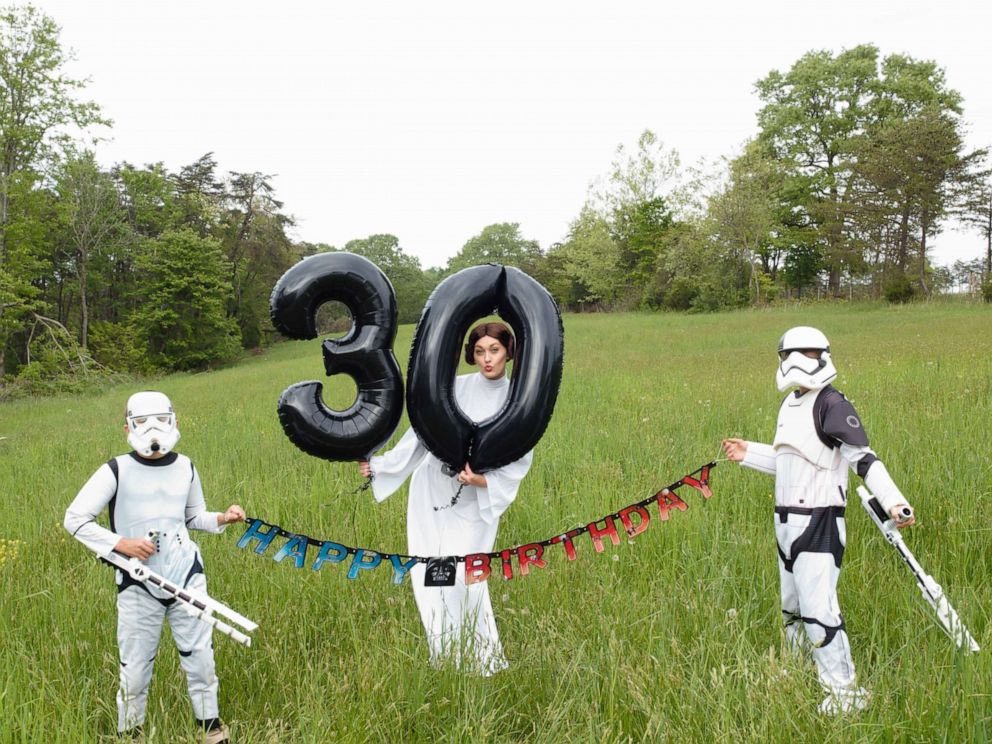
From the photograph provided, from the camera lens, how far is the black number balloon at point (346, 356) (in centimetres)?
259

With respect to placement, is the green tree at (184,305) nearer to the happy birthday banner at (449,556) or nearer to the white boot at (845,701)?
the happy birthday banner at (449,556)

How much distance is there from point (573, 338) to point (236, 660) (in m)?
20.5

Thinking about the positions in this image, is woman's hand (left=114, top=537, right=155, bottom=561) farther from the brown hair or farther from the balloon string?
the brown hair

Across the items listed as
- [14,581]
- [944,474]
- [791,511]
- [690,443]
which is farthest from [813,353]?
[14,581]

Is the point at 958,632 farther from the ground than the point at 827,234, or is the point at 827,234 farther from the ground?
the point at 827,234

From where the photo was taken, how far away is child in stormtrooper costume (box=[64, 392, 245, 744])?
226 centimetres

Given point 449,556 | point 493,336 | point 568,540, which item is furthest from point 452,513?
point 493,336

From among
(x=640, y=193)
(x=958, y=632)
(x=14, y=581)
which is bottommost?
(x=14, y=581)

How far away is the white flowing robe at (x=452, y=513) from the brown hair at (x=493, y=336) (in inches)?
4.6

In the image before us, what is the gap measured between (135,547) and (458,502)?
1272 millimetres

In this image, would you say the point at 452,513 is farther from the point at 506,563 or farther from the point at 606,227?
the point at 606,227

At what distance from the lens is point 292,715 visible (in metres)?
2.45

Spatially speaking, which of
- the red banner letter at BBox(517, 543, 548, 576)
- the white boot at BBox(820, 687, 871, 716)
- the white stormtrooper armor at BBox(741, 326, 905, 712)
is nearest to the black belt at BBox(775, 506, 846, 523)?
the white stormtrooper armor at BBox(741, 326, 905, 712)

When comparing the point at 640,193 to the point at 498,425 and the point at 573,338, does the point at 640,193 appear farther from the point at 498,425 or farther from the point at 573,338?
the point at 498,425
